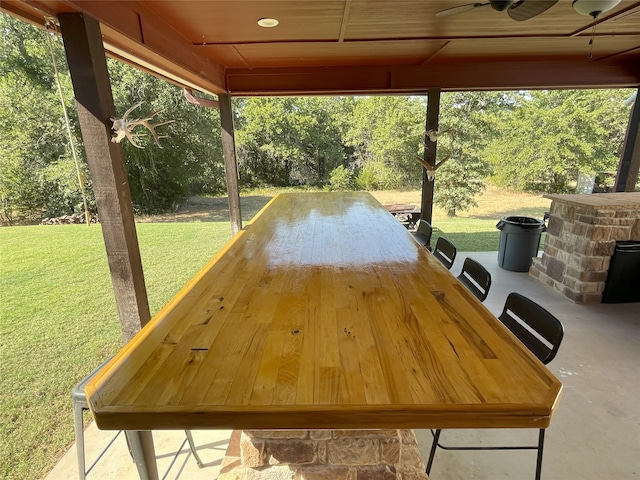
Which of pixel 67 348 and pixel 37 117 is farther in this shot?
pixel 37 117

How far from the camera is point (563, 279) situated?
3.69 m

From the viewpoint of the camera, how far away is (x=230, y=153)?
196 inches

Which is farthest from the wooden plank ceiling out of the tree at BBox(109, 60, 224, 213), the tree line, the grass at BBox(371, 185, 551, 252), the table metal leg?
the tree at BBox(109, 60, 224, 213)

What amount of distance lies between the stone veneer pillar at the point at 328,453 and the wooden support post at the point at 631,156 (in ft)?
17.6

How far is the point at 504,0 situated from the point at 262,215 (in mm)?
2304

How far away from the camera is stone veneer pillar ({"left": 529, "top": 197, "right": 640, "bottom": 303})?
3.31 metres

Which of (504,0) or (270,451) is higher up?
(504,0)

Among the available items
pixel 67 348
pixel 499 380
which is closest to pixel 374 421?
pixel 499 380

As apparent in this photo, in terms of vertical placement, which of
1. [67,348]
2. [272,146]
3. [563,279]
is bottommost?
[67,348]

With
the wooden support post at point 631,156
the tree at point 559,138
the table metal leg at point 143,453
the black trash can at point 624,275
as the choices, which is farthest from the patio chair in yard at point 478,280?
the tree at point 559,138

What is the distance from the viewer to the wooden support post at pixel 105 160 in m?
1.72

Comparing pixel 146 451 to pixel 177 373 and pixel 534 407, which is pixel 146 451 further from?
pixel 534 407

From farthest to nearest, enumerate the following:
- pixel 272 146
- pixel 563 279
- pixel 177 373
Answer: pixel 272 146
pixel 563 279
pixel 177 373

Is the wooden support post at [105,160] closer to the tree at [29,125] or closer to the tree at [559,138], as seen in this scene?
the tree at [29,125]
